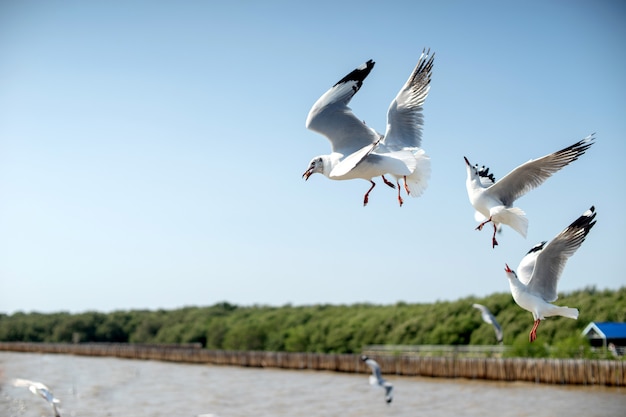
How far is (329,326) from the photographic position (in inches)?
2554

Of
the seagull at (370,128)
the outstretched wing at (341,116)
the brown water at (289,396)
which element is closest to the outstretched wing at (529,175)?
the seagull at (370,128)

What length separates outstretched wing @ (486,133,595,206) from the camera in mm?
6242

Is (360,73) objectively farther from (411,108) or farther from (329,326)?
(329,326)

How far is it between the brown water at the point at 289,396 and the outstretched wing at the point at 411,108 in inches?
898

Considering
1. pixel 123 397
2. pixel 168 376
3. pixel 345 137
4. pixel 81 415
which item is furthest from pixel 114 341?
pixel 345 137

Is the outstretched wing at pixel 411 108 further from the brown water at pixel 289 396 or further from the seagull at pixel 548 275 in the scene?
the brown water at pixel 289 396

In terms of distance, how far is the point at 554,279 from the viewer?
6.43m

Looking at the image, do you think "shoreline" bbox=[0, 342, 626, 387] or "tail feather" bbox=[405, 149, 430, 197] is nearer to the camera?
"tail feather" bbox=[405, 149, 430, 197]

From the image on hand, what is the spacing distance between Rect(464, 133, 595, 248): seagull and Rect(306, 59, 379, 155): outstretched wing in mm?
1027

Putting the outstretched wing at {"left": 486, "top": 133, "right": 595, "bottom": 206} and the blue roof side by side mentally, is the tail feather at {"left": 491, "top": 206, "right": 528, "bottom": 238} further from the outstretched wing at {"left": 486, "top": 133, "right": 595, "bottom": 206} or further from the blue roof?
the blue roof

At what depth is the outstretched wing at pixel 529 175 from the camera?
6242 mm

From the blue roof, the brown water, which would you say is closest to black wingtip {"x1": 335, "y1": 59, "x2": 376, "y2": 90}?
the brown water

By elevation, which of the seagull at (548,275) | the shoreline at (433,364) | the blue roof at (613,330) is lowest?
the shoreline at (433,364)

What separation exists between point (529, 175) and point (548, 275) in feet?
2.71
